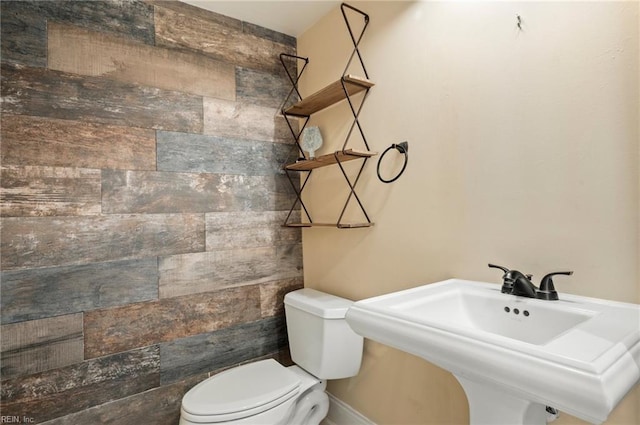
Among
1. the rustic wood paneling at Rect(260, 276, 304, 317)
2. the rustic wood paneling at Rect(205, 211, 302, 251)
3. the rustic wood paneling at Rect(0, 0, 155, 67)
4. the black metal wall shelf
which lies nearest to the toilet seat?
the rustic wood paneling at Rect(260, 276, 304, 317)

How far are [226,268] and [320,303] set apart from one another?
58 cm

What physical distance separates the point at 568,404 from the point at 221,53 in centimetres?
212

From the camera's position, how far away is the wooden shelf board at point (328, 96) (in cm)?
165

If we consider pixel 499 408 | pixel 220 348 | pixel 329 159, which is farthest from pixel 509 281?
pixel 220 348

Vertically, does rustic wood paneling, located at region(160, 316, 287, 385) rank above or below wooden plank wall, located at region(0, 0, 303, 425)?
below

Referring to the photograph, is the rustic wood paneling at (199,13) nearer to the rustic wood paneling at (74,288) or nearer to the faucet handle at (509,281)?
the rustic wood paneling at (74,288)

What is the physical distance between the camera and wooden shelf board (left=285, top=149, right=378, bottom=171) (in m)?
1.63

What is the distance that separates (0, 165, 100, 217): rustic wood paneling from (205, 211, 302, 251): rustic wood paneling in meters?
0.55

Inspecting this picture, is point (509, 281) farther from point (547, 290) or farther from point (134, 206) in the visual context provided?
point (134, 206)

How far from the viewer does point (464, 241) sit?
1.33m

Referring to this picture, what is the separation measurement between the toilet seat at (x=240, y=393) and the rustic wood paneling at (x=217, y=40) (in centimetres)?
172

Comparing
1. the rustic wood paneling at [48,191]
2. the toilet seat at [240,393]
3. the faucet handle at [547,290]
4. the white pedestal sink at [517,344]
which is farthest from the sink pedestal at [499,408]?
the rustic wood paneling at [48,191]

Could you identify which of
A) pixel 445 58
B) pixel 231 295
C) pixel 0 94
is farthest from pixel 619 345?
pixel 0 94

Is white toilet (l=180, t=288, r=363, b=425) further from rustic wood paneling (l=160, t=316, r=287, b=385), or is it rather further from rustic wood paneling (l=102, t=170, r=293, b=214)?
rustic wood paneling (l=102, t=170, r=293, b=214)
